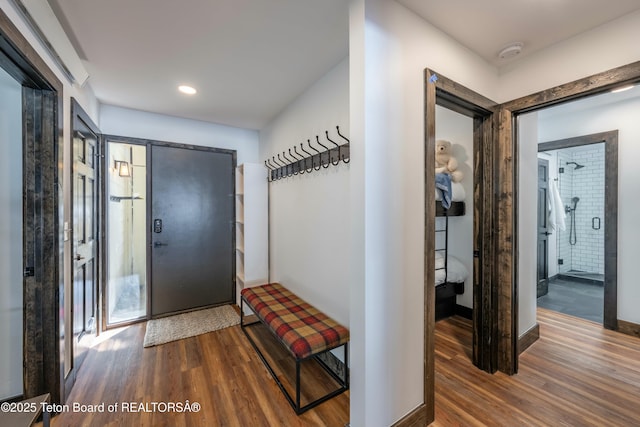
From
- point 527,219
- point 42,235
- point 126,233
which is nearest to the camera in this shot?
point 42,235

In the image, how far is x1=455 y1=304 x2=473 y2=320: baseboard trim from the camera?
9.89 ft

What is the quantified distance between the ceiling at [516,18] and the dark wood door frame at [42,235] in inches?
88.1

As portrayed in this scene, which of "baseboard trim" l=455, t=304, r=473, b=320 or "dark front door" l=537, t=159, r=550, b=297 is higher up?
"dark front door" l=537, t=159, r=550, b=297

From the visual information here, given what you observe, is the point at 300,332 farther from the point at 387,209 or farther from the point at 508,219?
the point at 508,219

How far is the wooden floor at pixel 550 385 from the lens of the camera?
5.22 feet

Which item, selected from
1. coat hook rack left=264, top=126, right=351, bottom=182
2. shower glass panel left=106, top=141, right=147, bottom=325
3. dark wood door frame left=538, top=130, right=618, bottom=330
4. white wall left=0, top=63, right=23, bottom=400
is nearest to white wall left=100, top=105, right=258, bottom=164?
shower glass panel left=106, top=141, right=147, bottom=325

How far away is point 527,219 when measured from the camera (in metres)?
2.29

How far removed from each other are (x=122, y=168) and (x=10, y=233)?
1.56 metres

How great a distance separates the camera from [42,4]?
135 centimetres

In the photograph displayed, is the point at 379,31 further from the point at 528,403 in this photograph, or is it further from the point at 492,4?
the point at 528,403

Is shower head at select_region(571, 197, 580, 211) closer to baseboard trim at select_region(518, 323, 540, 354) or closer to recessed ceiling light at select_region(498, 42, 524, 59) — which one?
baseboard trim at select_region(518, 323, 540, 354)

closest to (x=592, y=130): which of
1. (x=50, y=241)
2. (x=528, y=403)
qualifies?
(x=528, y=403)

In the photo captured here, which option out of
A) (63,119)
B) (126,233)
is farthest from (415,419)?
(126,233)

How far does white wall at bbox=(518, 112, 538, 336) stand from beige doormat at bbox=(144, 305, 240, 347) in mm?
2943
